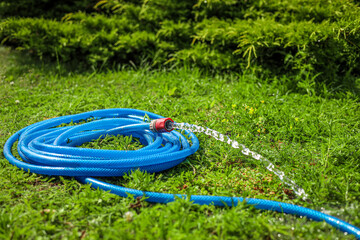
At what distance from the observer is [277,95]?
3.56 metres

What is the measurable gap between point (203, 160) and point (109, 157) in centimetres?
84

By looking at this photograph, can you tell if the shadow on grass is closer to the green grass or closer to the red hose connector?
the green grass

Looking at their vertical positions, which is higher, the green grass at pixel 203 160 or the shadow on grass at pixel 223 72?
the shadow on grass at pixel 223 72

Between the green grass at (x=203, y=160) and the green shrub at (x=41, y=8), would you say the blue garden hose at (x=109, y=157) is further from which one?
the green shrub at (x=41, y=8)

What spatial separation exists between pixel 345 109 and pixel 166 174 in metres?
2.25

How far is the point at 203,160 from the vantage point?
2.60 meters

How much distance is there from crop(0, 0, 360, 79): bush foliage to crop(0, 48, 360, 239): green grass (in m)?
0.36

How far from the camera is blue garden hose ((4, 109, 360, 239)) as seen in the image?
203 cm

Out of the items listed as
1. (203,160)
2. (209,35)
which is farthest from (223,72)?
(203,160)

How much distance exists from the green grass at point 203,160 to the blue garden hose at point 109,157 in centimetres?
7

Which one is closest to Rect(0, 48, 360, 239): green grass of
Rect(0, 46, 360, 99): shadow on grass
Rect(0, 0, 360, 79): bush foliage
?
Rect(0, 46, 360, 99): shadow on grass

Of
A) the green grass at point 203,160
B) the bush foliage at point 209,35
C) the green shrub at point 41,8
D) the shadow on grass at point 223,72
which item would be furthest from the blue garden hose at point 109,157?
the green shrub at point 41,8

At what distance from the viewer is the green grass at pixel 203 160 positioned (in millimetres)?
1857

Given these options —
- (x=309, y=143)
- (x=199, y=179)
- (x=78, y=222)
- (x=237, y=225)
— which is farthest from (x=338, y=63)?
(x=78, y=222)
